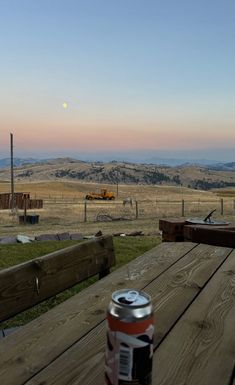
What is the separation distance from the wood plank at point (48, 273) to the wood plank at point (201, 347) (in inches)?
40.2

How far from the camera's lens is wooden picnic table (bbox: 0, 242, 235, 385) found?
1570 mm

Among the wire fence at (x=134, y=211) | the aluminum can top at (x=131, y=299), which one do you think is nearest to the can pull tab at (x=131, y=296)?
the aluminum can top at (x=131, y=299)

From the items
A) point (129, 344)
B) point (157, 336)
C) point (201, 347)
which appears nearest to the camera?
point (129, 344)

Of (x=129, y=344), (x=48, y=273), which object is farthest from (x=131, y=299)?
(x=48, y=273)

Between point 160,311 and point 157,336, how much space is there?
0.34 metres

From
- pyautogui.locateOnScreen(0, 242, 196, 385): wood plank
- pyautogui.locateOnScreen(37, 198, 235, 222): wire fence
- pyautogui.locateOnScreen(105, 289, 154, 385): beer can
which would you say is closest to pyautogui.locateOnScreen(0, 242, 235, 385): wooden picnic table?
pyautogui.locateOnScreen(0, 242, 196, 385): wood plank

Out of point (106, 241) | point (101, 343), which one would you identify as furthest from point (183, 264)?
point (101, 343)

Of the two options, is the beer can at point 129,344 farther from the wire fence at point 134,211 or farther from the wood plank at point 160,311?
the wire fence at point 134,211

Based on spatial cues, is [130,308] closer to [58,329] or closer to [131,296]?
[131,296]

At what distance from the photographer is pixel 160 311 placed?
227 centimetres

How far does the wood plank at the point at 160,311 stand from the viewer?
5.06ft

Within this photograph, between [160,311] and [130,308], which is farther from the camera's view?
[160,311]

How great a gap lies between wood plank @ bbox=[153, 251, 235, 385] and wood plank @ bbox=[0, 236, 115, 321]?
1.02 m

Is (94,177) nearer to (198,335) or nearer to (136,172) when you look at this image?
(136,172)
